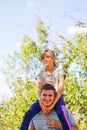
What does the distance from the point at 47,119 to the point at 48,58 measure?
116 centimetres

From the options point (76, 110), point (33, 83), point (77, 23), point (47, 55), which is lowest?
point (76, 110)

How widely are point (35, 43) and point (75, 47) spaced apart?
8.10ft

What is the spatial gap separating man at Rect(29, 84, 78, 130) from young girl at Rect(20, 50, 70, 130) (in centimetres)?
7

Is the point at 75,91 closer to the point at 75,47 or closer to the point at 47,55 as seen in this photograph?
the point at 75,47

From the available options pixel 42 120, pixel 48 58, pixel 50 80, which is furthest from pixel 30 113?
pixel 48 58

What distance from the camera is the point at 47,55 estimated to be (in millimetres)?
4371

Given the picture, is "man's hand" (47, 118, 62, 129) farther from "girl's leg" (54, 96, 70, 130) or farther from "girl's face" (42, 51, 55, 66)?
"girl's face" (42, 51, 55, 66)

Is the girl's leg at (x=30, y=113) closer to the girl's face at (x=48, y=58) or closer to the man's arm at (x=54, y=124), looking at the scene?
the man's arm at (x=54, y=124)

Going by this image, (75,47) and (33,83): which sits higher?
(75,47)

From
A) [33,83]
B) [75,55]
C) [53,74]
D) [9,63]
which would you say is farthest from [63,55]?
[53,74]

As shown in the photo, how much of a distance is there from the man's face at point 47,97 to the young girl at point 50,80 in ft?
0.40

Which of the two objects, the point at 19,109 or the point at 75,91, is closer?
the point at 75,91

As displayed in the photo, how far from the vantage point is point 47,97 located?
336 centimetres

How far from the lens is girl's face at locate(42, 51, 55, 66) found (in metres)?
4.37
